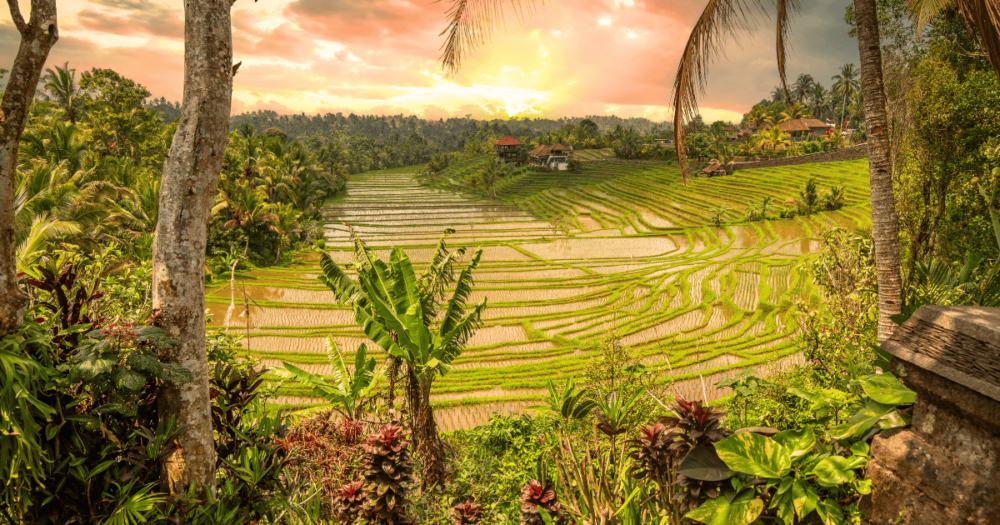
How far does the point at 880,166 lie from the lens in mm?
3516

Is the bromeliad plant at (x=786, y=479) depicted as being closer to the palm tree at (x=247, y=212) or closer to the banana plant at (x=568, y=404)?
the banana plant at (x=568, y=404)

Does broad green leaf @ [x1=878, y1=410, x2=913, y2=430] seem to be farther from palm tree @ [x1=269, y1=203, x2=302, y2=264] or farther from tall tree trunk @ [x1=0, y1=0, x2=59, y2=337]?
palm tree @ [x1=269, y1=203, x2=302, y2=264]

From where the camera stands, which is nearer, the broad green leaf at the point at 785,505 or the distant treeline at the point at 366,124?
the broad green leaf at the point at 785,505

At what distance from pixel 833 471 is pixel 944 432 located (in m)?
0.37

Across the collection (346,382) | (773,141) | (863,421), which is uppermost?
(773,141)

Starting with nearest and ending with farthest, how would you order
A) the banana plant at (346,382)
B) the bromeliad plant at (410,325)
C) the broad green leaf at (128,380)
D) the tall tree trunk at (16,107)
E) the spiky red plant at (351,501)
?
1. the tall tree trunk at (16,107)
2. the broad green leaf at (128,380)
3. the spiky red plant at (351,501)
4. the bromeliad plant at (410,325)
5. the banana plant at (346,382)

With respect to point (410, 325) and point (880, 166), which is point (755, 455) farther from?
point (410, 325)

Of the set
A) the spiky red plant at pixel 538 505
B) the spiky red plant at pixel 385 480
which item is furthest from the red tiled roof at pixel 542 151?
the spiky red plant at pixel 538 505

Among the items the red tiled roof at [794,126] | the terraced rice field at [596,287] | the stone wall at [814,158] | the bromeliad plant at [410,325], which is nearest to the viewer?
the bromeliad plant at [410,325]

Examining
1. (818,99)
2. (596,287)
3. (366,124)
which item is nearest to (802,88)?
(818,99)

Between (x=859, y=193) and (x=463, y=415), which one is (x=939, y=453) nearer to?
(x=463, y=415)

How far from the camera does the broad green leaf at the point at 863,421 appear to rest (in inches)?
69.9

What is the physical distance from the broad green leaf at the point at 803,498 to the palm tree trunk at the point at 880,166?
2390 millimetres

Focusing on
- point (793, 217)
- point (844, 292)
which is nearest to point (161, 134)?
point (844, 292)
